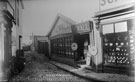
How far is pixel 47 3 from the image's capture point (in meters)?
1.67

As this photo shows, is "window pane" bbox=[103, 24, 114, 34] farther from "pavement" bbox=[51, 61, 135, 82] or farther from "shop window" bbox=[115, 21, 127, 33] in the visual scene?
"pavement" bbox=[51, 61, 135, 82]

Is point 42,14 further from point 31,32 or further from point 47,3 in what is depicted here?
point 31,32

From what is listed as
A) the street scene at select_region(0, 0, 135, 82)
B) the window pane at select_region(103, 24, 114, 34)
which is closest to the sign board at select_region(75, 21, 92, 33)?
the street scene at select_region(0, 0, 135, 82)

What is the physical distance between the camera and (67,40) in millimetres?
1845

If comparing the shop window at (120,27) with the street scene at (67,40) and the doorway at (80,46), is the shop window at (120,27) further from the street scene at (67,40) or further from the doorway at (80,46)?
the doorway at (80,46)

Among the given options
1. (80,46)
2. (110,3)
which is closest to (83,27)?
(80,46)

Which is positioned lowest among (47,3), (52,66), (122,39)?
(52,66)

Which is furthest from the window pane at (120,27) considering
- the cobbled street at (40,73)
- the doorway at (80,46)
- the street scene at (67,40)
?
the cobbled street at (40,73)

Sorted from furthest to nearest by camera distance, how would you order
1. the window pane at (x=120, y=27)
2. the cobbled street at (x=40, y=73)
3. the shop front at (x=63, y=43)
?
the window pane at (x=120, y=27) < the shop front at (x=63, y=43) < the cobbled street at (x=40, y=73)

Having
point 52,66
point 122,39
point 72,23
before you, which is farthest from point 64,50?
point 122,39

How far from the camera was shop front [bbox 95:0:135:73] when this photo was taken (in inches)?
74.5

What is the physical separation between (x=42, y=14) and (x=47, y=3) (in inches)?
6.7

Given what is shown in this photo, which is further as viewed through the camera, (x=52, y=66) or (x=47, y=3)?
(x=52, y=66)

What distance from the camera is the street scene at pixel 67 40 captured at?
1657mm
